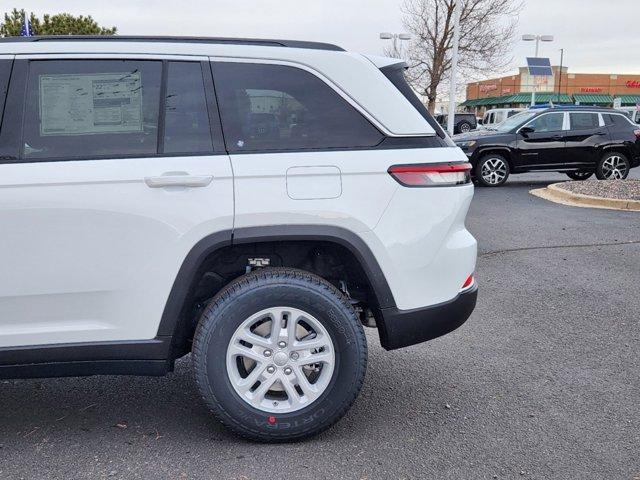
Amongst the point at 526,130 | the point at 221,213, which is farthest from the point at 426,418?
the point at 526,130

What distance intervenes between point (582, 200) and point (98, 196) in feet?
34.4

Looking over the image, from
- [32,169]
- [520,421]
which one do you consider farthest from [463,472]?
[32,169]

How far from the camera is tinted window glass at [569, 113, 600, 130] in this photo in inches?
596

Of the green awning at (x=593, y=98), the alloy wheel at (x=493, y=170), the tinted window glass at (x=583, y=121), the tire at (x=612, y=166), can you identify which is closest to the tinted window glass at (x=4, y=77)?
the alloy wheel at (x=493, y=170)

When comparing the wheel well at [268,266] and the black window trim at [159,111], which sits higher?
the black window trim at [159,111]

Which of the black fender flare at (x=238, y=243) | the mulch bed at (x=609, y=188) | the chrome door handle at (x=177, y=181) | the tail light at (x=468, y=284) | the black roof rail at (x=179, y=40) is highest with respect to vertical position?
the black roof rail at (x=179, y=40)

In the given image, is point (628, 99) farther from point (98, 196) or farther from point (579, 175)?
point (98, 196)

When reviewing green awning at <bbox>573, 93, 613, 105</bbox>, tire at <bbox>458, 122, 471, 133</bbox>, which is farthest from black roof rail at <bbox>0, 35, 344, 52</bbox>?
green awning at <bbox>573, 93, 613, 105</bbox>

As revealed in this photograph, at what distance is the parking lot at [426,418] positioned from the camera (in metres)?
3.09

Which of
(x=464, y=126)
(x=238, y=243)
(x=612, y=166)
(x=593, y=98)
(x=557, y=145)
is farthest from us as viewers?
(x=593, y=98)

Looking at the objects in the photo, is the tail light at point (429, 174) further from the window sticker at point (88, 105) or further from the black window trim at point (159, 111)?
the window sticker at point (88, 105)

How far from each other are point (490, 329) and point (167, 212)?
9.75ft

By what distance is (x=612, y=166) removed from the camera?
15336 mm

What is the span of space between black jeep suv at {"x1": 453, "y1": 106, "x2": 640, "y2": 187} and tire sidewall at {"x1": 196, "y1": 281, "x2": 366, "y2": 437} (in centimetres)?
1200
